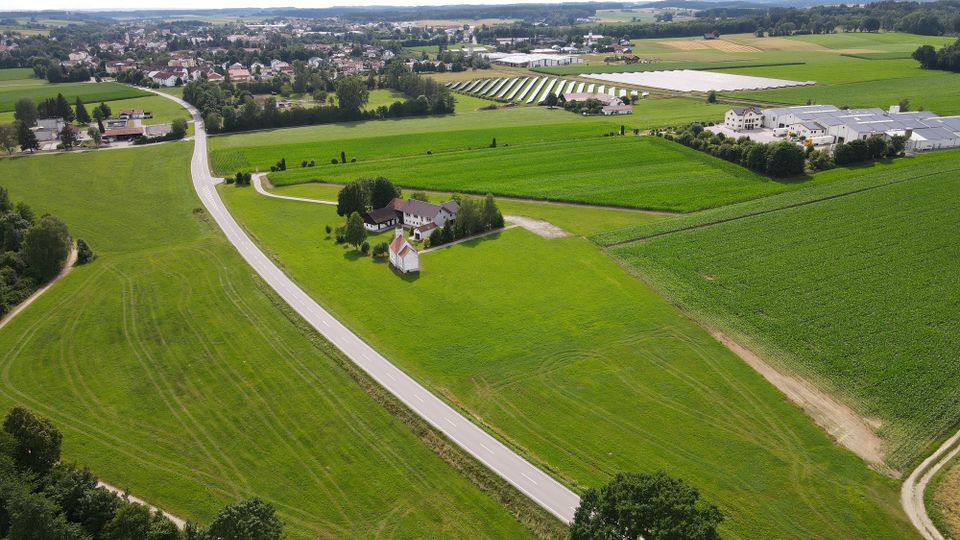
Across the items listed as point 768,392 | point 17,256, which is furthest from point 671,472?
point 17,256

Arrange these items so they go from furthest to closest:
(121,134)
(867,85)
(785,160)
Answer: (867,85), (121,134), (785,160)

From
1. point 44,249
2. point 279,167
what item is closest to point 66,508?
point 44,249

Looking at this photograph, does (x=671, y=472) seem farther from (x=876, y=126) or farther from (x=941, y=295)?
(x=876, y=126)

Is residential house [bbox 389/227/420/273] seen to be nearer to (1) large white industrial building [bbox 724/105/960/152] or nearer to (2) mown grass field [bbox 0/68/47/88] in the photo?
(1) large white industrial building [bbox 724/105/960/152]

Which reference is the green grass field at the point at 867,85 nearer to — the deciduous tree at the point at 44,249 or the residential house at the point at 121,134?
the residential house at the point at 121,134

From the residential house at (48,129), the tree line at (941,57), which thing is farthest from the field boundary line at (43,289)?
the tree line at (941,57)

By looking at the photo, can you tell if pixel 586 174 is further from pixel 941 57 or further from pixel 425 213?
pixel 941 57
